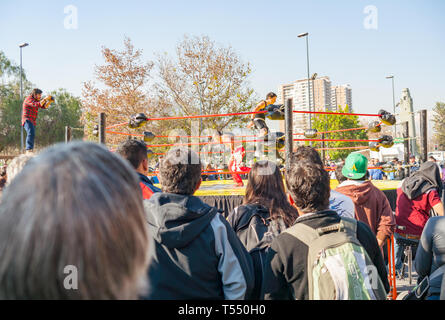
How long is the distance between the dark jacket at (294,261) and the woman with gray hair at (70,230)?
1.10 metres

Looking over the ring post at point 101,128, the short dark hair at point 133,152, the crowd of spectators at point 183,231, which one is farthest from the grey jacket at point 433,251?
the ring post at point 101,128

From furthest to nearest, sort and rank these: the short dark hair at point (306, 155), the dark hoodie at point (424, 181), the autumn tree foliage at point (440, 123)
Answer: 1. the autumn tree foliage at point (440, 123)
2. the dark hoodie at point (424, 181)
3. the short dark hair at point (306, 155)

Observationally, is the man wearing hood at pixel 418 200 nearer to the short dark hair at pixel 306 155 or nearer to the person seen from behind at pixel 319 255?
the short dark hair at pixel 306 155

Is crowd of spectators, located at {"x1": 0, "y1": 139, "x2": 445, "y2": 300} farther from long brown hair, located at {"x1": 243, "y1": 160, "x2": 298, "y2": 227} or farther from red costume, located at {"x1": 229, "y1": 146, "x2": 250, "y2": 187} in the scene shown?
red costume, located at {"x1": 229, "y1": 146, "x2": 250, "y2": 187}

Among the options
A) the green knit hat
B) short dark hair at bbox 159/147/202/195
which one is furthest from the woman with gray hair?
the green knit hat

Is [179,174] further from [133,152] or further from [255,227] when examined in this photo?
[133,152]

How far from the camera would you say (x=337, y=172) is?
169 inches

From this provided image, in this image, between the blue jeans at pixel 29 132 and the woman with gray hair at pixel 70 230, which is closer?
the woman with gray hair at pixel 70 230

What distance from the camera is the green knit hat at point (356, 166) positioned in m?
3.42

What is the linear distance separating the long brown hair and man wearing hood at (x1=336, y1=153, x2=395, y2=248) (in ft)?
4.12

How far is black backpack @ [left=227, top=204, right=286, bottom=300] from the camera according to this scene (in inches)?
80.9
